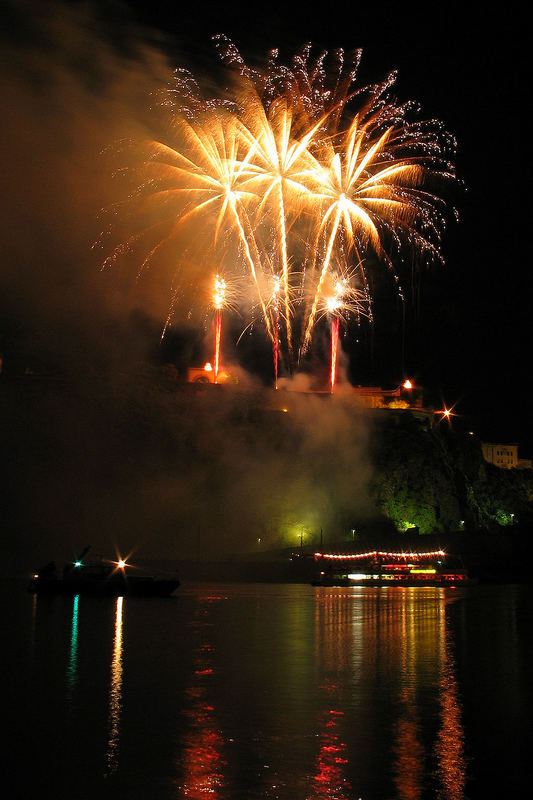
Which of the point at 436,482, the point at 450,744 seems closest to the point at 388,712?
the point at 450,744

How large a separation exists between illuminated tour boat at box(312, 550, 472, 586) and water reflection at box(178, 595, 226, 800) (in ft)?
99.7

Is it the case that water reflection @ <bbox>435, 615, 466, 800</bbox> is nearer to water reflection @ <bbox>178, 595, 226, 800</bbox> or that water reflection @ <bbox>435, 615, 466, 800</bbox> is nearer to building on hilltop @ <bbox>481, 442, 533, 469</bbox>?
water reflection @ <bbox>178, 595, 226, 800</bbox>

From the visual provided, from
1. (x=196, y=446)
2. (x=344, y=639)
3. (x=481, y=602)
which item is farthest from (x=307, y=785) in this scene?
(x=196, y=446)

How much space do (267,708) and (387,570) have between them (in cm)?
3663

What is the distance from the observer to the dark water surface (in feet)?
26.9

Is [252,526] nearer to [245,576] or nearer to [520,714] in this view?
[245,576]

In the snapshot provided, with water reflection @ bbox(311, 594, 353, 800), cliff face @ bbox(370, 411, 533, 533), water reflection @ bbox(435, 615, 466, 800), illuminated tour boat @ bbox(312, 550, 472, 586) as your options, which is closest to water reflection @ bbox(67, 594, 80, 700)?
water reflection @ bbox(311, 594, 353, 800)

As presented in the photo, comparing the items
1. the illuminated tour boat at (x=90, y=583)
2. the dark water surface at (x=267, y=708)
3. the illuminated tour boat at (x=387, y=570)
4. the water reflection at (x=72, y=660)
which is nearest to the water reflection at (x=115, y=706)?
the dark water surface at (x=267, y=708)

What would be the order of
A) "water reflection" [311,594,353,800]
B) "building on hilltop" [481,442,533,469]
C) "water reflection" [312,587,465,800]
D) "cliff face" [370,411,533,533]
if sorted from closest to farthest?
"water reflection" [311,594,353,800] → "water reflection" [312,587,465,800] → "cliff face" [370,411,533,533] → "building on hilltop" [481,442,533,469]

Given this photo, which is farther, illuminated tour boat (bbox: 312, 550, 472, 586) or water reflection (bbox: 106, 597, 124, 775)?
illuminated tour boat (bbox: 312, 550, 472, 586)

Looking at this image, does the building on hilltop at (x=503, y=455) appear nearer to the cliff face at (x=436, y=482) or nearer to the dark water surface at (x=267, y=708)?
the cliff face at (x=436, y=482)

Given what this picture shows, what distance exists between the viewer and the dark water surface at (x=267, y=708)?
821 cm

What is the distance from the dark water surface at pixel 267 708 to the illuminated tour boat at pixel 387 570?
2197cm

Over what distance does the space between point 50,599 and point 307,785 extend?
27.6 m
